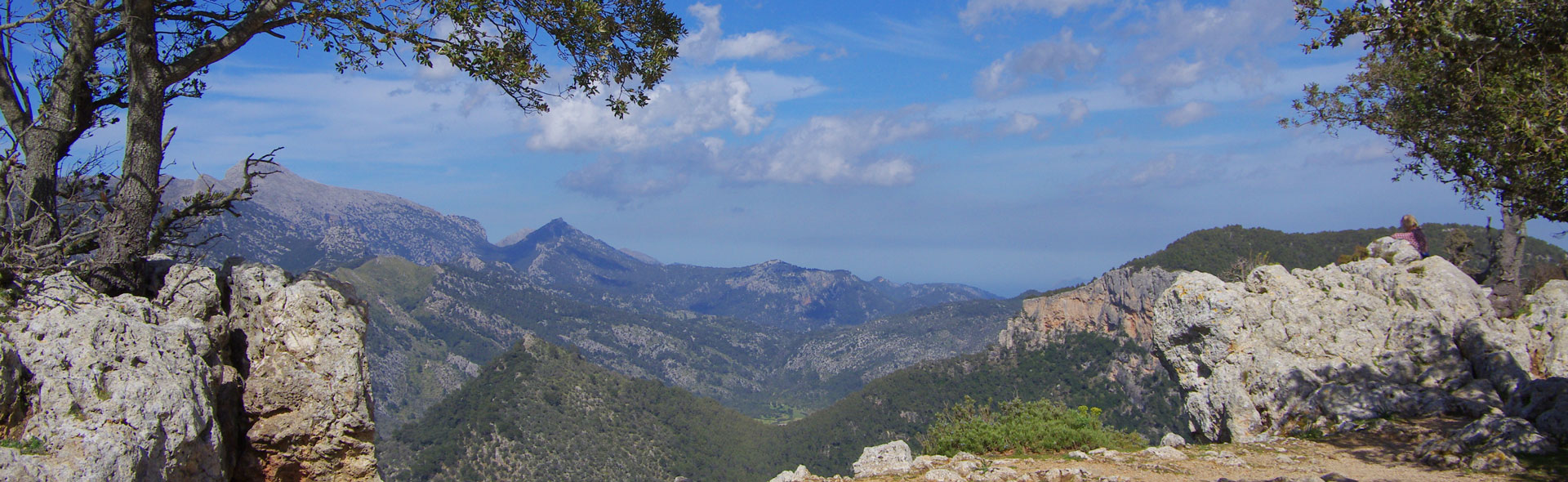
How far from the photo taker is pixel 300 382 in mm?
8469

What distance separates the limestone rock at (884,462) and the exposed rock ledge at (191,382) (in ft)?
21.2

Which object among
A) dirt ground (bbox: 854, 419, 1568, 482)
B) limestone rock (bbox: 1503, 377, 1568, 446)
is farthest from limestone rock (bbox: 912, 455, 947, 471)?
limestone rock (bbox: 1503, 377, 1568, 446)

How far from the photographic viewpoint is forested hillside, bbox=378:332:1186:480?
78938 millimetres

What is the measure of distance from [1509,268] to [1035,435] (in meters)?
12.8

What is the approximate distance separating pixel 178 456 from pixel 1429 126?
15388mm

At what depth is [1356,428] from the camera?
41.7 feet

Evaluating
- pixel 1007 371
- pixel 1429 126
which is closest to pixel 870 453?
pixel 1429 126

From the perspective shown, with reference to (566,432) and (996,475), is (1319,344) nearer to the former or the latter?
A: (996,475)

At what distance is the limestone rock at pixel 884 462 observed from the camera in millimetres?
11163

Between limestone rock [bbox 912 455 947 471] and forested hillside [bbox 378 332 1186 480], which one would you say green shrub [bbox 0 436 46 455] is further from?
forested hillside [bbox 378 332 1186 480]

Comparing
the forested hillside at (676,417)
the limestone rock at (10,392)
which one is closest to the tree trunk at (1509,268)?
the limestone rock at (10,392)

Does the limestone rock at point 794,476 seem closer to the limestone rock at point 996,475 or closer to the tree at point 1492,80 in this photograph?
the limestone rock at point 996,475

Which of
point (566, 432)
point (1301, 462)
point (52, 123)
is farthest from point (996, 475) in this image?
point (566, 432)

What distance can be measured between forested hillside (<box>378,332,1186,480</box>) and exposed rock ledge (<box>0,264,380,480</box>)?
2624 inches
